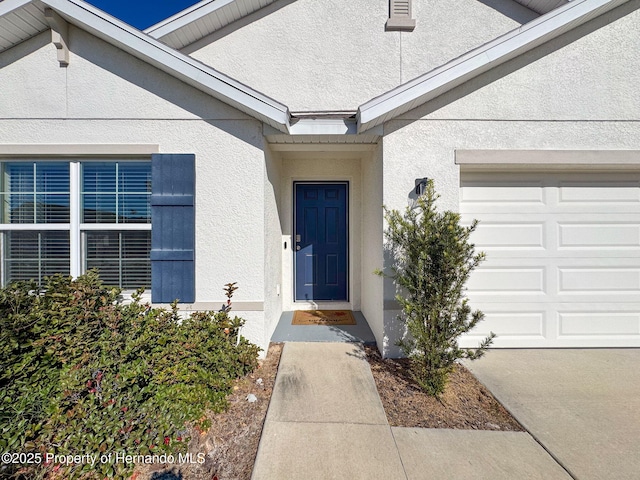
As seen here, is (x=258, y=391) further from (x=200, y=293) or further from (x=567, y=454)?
(x=567, y=454)

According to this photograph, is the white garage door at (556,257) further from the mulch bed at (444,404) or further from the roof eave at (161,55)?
the roof eave at (161,55)

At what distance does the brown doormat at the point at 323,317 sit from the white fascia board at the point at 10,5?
5.05m

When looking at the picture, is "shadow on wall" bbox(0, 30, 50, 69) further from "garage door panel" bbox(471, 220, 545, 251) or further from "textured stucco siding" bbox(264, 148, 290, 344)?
"garage door panel" bbox(471, 220, 545, 251)

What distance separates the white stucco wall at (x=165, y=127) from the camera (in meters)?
3.44

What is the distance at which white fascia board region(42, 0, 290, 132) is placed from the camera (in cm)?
319

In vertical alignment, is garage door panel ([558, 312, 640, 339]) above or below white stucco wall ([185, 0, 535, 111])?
below

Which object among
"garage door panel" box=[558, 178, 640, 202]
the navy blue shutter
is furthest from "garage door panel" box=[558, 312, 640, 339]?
the navy blue shutter

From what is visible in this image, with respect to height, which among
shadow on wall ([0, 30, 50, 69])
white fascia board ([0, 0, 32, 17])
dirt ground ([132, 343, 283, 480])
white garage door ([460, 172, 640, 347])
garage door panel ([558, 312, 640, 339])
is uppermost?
white fascia board ([0, 0, 32, 17])

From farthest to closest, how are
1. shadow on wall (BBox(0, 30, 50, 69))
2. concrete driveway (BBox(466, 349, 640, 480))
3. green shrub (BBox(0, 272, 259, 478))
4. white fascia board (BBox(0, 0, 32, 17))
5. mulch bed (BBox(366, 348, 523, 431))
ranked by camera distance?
shadow on wall (BBox(0, 30, 50, 69)) < white fascia board (BBox(0, 0, 32, 17)) < mulch bed (BBox(366, 348, 523, 431)) < concrete driveway (BBox(466, 349, 640, 480)) < green shrub (BBox(0, 272, 259, 478))

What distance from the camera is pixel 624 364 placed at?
11.5ft

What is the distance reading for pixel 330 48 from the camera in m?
4.77

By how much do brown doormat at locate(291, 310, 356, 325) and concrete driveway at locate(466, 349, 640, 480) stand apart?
6.22 ft

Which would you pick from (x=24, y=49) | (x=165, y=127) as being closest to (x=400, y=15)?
(x=165, y=127)

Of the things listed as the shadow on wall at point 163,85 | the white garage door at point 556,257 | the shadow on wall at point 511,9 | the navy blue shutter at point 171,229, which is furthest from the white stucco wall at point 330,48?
the white garage door at point 556,257
